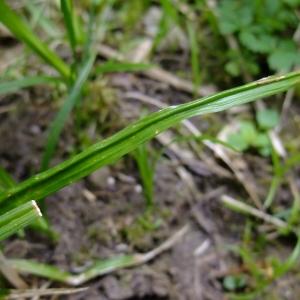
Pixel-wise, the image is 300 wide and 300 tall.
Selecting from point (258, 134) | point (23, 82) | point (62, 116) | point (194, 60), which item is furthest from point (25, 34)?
point (258, 134)

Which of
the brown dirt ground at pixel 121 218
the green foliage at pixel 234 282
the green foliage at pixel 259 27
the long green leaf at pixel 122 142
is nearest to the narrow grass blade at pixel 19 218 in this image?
the long green leaf at pixel 122 142

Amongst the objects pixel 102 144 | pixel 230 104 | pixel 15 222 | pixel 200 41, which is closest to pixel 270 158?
pixel 200 41

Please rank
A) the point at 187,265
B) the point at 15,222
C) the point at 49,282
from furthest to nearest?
the point at 187,265
the point at 49,282
the point at 15,222

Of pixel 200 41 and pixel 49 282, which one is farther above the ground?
pixel 200 41

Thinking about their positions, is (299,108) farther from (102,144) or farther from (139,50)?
(102,144)

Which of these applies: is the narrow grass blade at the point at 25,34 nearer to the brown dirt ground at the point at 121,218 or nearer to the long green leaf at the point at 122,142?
the brown dirt ground at the point at 121,218

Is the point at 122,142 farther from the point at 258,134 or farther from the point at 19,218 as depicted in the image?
the point at 258,134
